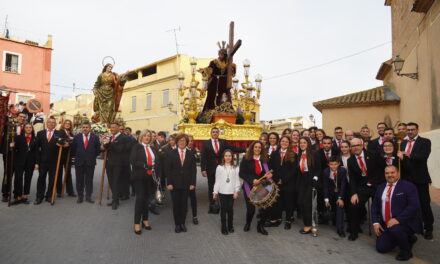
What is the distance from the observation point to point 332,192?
6.07 m

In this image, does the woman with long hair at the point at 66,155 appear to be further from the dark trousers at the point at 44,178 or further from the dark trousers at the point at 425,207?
the dark trousers at the point at 425,207

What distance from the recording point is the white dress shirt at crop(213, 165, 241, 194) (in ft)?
18.9

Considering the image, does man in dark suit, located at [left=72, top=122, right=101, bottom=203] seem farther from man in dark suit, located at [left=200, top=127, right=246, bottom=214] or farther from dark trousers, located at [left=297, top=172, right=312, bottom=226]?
dark trousers, located at [left=297, top=172, right=312, bottom=226]

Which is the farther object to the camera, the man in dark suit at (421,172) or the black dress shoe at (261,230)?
the black dress shoe at (261,230)

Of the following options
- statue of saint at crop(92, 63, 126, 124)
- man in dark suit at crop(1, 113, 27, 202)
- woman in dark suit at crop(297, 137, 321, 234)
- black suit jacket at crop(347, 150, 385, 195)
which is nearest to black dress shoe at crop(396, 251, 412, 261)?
black suit jacket at crop(347, 150, 385, 195)

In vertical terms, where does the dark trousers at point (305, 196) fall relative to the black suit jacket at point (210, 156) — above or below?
below

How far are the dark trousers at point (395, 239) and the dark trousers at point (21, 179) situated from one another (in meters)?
7.43

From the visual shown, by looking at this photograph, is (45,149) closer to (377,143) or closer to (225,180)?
(225,180)

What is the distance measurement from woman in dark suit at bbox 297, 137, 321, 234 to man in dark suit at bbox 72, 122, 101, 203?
496 cm

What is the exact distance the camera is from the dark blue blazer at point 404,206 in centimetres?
462

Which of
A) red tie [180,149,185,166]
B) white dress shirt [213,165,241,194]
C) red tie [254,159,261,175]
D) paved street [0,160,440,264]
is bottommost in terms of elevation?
paved street [0,160,440,264]

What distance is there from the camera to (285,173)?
20.3ft

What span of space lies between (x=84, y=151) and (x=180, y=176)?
A: 335cm

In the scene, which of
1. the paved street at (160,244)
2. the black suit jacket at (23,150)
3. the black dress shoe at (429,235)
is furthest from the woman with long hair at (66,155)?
the black dress shoe at (429,235)
